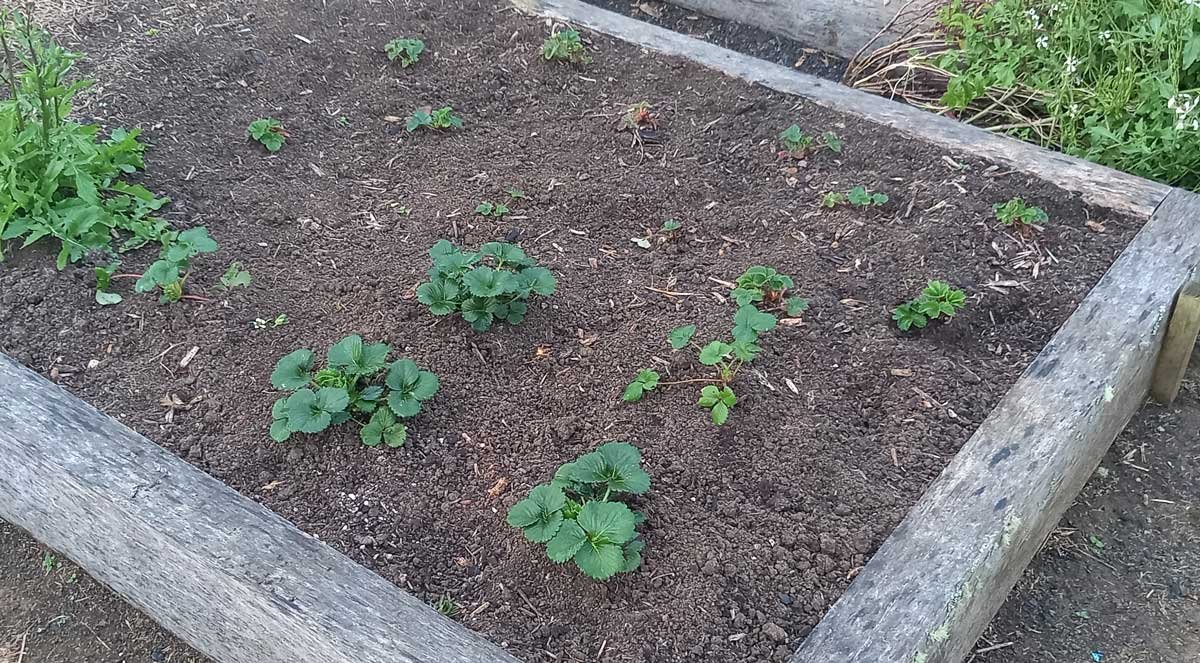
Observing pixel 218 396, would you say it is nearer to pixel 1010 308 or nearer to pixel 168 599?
pixel 168 599

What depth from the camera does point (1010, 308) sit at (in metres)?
2.59

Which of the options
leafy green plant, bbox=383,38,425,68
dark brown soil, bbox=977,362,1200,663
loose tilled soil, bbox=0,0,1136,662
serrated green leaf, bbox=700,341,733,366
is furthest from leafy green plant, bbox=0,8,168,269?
dark brown soil, bbox=977,362,1200,663

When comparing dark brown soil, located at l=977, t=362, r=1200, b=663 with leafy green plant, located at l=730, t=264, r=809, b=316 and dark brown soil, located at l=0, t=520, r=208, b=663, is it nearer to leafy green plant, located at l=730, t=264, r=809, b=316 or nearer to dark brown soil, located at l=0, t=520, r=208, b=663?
leafy green plant, located at l=730, t=264, r=809, b=316

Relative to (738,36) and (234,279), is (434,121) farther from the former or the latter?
(738,36)

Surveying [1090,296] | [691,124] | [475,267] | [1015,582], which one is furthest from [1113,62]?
[475,267]

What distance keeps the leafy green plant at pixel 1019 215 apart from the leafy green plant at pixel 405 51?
2.12m

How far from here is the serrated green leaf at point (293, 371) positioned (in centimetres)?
221

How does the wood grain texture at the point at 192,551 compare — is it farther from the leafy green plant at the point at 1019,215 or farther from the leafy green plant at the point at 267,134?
the leafy green plant at the point at 1019,215

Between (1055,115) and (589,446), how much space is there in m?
2.08

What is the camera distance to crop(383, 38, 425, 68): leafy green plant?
3.62 metres

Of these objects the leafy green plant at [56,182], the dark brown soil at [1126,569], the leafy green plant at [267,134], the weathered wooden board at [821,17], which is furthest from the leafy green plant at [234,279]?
the weathered wooden board at [821,17]

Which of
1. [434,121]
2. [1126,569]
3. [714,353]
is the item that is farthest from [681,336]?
[434,121]

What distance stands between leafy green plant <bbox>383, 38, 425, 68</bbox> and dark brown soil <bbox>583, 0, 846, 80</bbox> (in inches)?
61.9

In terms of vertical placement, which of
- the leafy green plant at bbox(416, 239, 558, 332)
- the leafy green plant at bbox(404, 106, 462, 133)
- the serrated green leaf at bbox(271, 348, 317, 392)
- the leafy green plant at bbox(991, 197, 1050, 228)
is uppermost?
the leafy green plant at bbox(991, 197, 1050, 228)
